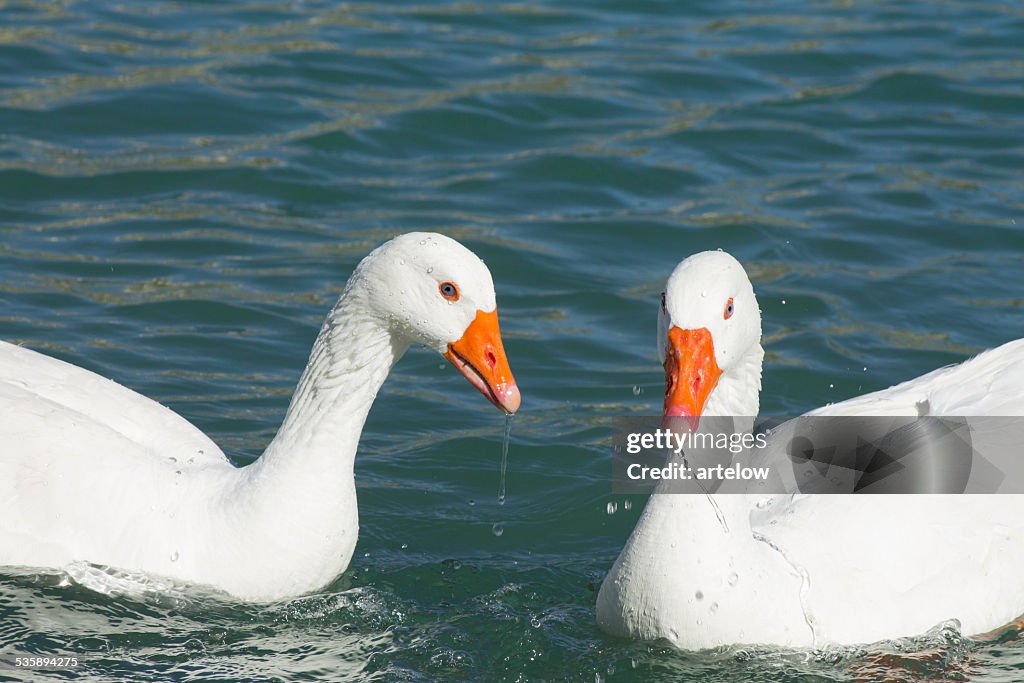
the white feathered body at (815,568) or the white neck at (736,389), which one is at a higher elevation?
the white neck at (736,389)

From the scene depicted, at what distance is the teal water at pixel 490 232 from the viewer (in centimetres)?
663

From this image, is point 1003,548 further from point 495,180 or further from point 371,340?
point 495,180

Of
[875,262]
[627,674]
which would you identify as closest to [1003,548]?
[627,674]

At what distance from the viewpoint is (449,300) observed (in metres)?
6.31

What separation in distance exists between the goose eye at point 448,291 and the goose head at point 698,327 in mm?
887

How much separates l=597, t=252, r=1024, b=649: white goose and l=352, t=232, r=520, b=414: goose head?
0.75 meters

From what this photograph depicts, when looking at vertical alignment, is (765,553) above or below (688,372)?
below

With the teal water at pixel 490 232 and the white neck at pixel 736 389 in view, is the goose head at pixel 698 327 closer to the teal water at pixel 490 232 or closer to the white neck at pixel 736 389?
the white neck at pixel 736 389

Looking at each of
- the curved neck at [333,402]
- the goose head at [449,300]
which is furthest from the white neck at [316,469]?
the goose head at [449,300]

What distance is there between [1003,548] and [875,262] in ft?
15.6

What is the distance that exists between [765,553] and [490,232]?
5.46 metres

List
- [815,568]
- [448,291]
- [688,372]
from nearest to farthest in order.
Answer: [688,372] → [448,291] → [815,568]

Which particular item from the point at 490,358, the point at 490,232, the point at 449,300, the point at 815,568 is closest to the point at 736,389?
the point at 815,568

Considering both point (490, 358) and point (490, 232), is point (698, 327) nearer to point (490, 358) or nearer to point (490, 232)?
point (490, 358)
